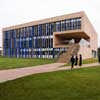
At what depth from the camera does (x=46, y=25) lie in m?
52.2

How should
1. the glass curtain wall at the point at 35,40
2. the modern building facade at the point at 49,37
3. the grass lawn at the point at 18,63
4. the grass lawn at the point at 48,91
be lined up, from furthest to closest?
the glass curtain wall at the point at 35,40 < the modern building facade at the point at 49,37 < the grass lawn at the point at 18,63 < the grass lawn at the point at 48,91

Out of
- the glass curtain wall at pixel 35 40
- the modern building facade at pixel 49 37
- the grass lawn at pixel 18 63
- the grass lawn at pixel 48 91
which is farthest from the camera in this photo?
the glass curtain wall at pixel 35 40

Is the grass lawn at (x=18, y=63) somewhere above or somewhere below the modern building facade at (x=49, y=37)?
below

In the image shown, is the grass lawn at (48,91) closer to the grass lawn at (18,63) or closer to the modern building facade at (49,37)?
the grass lawn at (18,63)

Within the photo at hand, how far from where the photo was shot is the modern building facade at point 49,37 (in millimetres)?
43750

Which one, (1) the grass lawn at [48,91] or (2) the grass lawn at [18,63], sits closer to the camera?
(1) the grass lawn at [48,91]

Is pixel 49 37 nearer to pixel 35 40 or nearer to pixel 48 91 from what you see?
pixel 35 40

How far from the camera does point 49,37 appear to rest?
50.8m

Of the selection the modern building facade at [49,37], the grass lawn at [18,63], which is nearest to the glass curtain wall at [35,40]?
the modern building facade at [49,37]

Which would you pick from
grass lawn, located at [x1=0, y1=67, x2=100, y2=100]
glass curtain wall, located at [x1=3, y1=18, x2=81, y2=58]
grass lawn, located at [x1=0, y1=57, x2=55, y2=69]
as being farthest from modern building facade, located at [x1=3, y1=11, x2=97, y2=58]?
grass lawn, located at [x1=0, y1=67, x2=100, y2=100]

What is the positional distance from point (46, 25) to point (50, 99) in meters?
45.2

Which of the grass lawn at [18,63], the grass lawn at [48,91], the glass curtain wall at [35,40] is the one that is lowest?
the grass lawn at [48,91]

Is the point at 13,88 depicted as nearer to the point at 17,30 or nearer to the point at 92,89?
the point at 92,89

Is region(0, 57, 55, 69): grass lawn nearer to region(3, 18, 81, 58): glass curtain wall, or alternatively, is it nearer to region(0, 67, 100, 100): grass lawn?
region(3, 18, 81, 58): glass curtain wall
